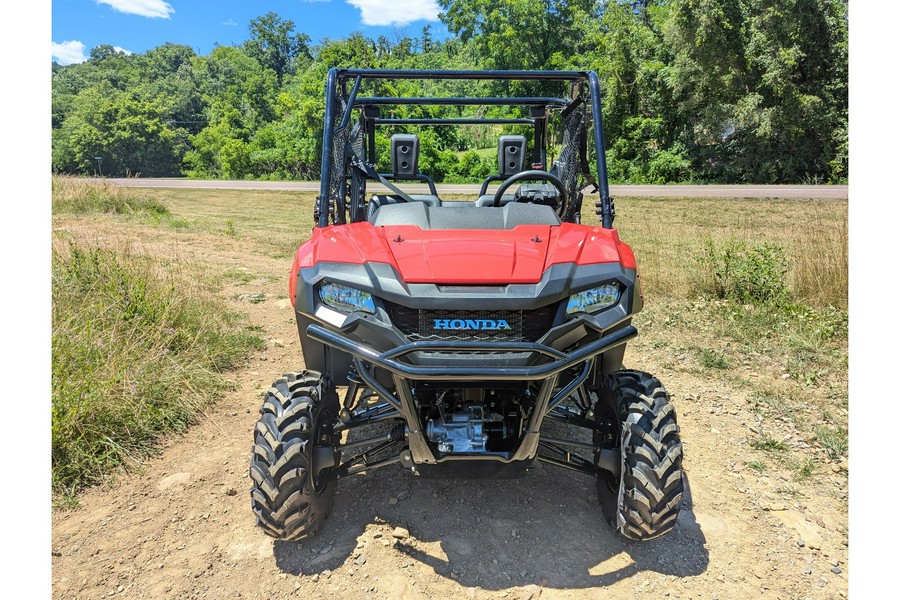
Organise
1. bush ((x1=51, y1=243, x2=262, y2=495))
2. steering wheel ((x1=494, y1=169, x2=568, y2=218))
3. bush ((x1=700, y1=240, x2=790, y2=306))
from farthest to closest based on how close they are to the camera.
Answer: bush ((x1=700, y1=240, x2=790, y2=306)), bush ((x1=51, y1=243, x2=262, y2=495)), steering wheel ((x1=494, y1=169, x2=568, y2=218))

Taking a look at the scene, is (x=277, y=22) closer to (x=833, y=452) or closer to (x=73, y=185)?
(x=73, y=185)

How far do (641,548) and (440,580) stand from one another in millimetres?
890

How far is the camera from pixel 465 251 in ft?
7.79

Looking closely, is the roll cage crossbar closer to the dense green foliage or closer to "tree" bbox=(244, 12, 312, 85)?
the dense green foliage

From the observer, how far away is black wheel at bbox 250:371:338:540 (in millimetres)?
2477

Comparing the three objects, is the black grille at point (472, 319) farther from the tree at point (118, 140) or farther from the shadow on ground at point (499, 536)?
the tree at point (118, 140)

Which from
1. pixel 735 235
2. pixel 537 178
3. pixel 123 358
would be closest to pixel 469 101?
pixel 537 178

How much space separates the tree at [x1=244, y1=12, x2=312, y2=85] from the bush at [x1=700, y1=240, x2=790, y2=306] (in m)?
75.9

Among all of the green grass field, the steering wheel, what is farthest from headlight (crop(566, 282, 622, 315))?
the green grass field

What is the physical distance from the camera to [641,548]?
2715 millimetres

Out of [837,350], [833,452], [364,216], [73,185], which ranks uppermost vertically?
[73,185]

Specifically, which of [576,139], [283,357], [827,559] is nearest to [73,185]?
[283,357]

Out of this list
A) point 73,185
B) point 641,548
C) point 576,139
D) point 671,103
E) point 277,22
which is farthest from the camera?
point 277,22

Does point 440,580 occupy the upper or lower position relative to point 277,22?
lower
